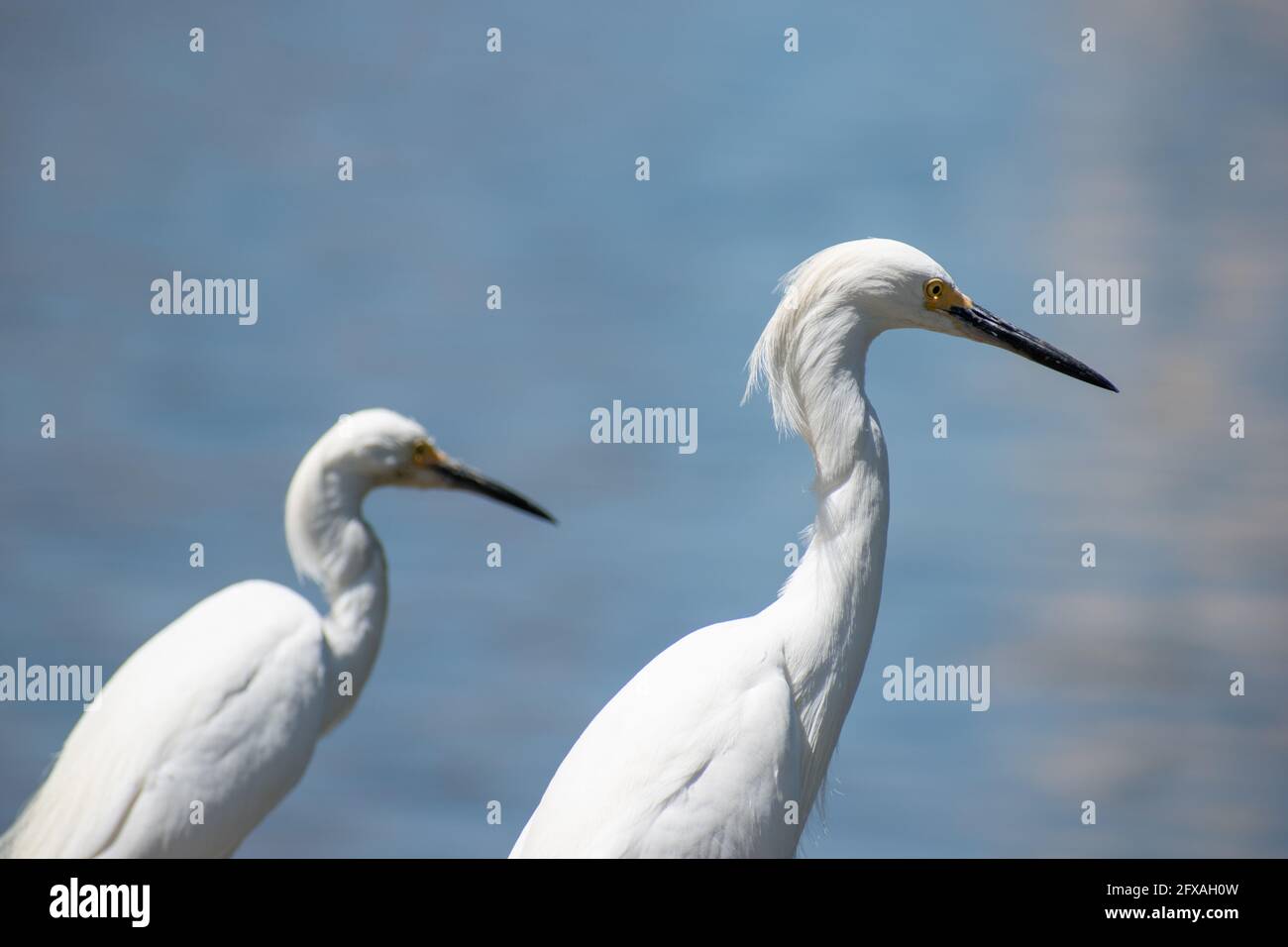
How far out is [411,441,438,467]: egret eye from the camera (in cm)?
368

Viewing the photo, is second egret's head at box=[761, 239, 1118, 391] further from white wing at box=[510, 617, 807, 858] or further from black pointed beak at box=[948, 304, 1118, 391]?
white wing at box=[510, 617, 807, 858]

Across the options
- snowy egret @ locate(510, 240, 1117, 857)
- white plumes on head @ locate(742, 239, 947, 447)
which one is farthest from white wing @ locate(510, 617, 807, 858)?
white plumes on head @ locate(742, 239, 947, 447)

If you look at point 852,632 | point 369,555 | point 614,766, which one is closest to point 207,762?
point 369,555

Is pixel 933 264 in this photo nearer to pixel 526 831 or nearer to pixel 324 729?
pixel 526 831

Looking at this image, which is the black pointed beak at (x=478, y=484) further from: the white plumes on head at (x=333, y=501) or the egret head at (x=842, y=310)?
the egret head at (x=842, y=310)

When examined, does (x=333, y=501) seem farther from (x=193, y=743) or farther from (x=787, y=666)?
(x=787, y=666)

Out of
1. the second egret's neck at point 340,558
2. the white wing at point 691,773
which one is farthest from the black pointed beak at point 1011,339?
the second egret's neck at point 340,558

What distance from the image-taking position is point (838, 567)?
10.1ft

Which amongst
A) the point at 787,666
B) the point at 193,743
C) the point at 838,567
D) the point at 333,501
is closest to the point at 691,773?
the point at 787,666

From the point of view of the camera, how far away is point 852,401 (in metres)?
3.06

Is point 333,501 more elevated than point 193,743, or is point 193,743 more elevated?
point 333,501

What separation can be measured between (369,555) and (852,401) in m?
1.19

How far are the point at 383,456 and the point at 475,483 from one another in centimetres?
27

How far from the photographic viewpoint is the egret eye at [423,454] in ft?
12.1
